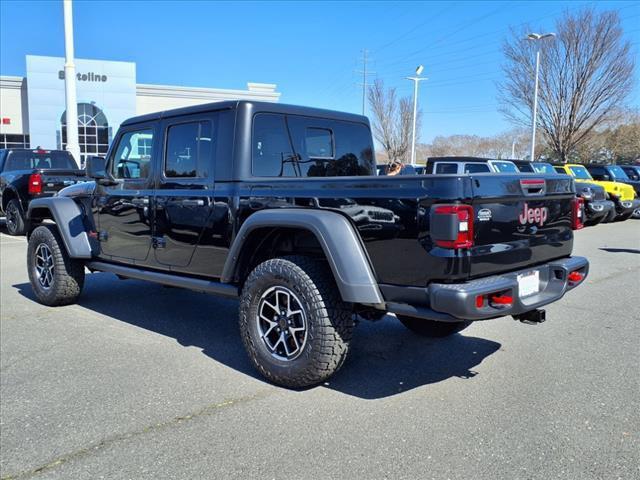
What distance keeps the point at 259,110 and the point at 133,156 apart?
160cm

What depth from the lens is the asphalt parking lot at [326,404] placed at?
2.92m

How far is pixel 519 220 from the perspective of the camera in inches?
141

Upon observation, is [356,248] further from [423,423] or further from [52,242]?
[52,242]

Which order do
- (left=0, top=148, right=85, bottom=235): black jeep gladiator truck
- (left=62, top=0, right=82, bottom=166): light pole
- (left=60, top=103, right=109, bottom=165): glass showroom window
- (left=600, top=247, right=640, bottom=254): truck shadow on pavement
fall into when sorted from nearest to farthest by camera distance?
(left=600, top=247, right=640, bottom=254): truck shadow on pavement, (left=0, top=148, right=85, bottom=235): black jeep gladiator truck, (left=62, top=0, right=82, bottom=166): light pole, (left=60, top=103, right=109, bottom=165): glass showroom window

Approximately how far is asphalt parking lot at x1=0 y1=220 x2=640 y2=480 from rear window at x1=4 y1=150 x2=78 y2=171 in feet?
26.7

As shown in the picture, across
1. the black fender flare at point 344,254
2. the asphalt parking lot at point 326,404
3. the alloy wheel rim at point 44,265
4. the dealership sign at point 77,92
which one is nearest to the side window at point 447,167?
the asphalt parking lot at point 326,404

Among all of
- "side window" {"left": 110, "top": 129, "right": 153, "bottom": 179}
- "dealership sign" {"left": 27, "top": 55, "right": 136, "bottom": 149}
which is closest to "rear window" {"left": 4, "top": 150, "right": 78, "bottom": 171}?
"side window" {"left": 110, "top": 129, "right": 153, "bottom": 179}

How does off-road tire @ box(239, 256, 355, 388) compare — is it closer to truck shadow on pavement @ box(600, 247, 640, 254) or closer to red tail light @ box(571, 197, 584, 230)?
red tail light @ box(571, 197, 584, 230)

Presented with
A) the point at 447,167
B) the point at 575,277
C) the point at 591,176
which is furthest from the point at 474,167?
the point at 575,277

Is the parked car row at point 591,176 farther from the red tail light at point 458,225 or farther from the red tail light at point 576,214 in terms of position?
the red tail light at point 458,225

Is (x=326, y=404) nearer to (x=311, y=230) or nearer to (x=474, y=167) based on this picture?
(x=311, y=230)

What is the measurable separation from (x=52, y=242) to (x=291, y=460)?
4.27m

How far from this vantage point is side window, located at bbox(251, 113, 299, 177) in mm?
4344

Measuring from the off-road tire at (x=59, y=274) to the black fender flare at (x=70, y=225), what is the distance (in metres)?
0.22
